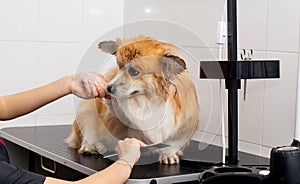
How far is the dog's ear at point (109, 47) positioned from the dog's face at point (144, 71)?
49 millimetres

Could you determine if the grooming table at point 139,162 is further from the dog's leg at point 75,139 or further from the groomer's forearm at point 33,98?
the groomer's forearm at point 33,98

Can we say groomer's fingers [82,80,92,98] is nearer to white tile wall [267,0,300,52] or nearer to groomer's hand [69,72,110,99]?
groomer's hand [69,72,110,99]

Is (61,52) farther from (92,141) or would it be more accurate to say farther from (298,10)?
(298,10)

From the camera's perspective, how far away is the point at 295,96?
1.32 metres

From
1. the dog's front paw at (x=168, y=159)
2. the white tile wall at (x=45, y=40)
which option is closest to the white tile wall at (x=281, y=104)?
the dog's front paw at (x=168, y=159)

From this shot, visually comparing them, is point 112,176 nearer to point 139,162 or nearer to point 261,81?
point 139,162

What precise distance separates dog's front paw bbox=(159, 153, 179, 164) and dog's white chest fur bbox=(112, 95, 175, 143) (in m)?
0.04

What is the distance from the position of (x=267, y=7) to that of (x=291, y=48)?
0.14m

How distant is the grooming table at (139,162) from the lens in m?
1.15

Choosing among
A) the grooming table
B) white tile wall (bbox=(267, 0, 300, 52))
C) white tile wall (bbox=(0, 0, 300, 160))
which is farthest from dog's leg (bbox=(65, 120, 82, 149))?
white tile wall (bbox=(267, 0, 300, 52))

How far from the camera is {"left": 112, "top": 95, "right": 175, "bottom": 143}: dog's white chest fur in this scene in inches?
47.4

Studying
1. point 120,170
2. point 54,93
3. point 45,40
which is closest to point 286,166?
point 120,170

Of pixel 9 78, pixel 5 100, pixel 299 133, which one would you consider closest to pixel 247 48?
pixel 299 133

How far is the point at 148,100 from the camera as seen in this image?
120 centimetres
